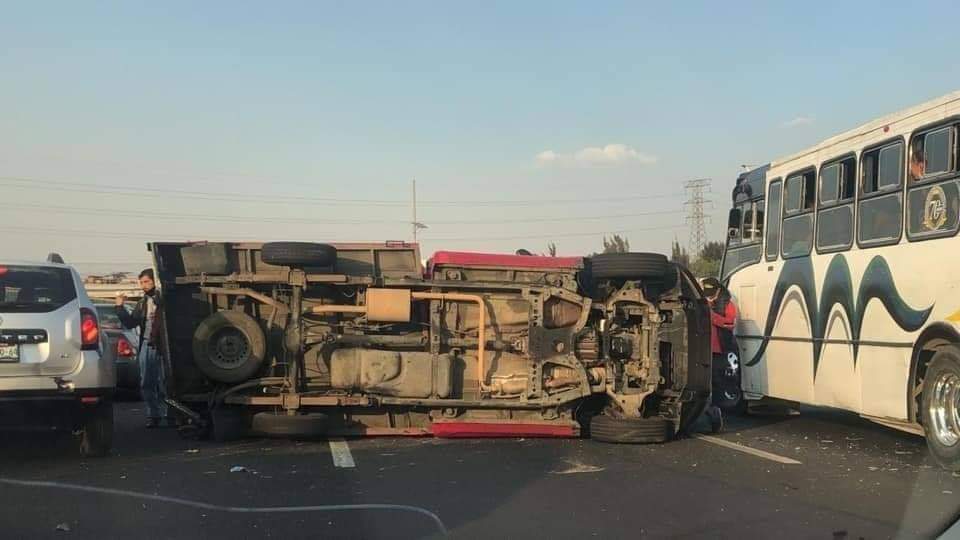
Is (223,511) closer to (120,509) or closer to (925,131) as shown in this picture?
(120,509)

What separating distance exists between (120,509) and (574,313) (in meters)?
5.15

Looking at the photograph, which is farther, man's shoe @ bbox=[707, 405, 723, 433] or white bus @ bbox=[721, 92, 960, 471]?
man's shoe @ bbox=[707, 405, 723, 433]

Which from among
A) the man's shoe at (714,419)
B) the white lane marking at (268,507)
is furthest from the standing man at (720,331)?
the white lane marking at (268,507)

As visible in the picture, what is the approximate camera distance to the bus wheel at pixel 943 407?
7.63 m

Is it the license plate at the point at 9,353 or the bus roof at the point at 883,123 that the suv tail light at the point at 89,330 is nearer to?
the license plate at the point at 9,353

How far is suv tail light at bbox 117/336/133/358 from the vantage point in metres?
12.4

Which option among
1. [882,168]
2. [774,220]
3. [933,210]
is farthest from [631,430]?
[774,220]

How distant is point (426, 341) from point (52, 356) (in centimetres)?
376

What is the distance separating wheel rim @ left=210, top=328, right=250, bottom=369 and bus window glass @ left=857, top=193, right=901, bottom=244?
6.66 meters

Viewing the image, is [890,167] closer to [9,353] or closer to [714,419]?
[714,419]

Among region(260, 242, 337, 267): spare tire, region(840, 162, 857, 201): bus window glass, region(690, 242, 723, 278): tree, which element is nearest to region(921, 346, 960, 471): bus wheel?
region(840, 162, 857, 201): bus window glass

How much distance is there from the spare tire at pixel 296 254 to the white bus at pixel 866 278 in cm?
565

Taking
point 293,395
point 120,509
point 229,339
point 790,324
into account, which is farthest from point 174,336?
point 790,324

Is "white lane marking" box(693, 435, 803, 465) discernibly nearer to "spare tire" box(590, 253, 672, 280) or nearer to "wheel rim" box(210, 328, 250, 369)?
"spare tire" box(590, 253, 672, 280)
